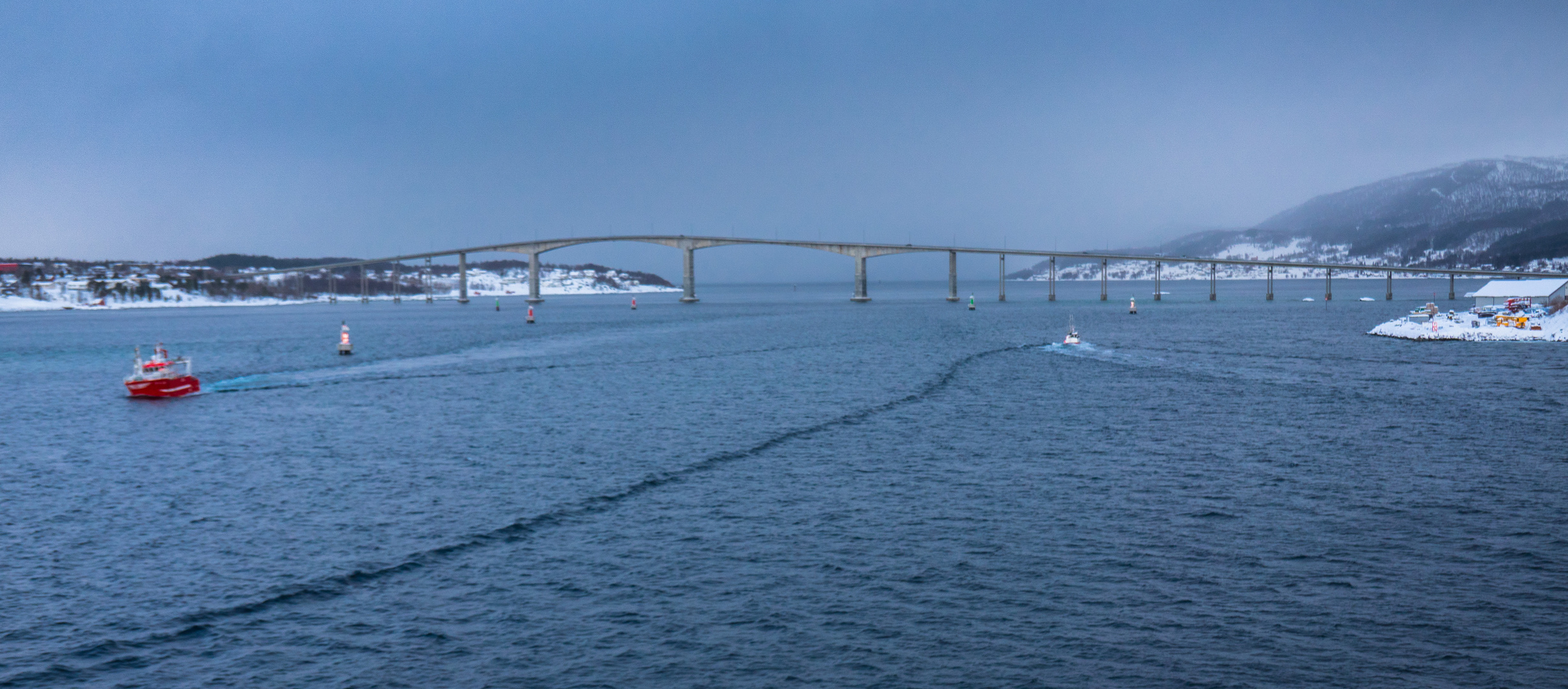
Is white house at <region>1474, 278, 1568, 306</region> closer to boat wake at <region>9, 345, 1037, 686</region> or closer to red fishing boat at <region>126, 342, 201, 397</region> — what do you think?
boat wake at <region>9, 345, 1037, 686</region>

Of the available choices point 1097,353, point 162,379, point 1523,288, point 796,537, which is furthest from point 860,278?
point 796,537

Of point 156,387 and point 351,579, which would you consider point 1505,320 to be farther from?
point 156,387

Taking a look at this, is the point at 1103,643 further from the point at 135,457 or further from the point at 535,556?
the point at 135,457

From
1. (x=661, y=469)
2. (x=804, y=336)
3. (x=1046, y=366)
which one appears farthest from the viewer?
(x=804, y=336)

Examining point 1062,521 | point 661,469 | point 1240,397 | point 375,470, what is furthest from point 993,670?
point 1240,397

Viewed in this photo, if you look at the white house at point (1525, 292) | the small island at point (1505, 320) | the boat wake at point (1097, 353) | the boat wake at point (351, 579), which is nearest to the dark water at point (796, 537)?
the boat wake at point (351, 579)

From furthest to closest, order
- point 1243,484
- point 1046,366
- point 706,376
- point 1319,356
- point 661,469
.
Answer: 1. point 1319,356
2. point 1046,366
3. point 706,376
4. point 661,469
5. point 1243,484
